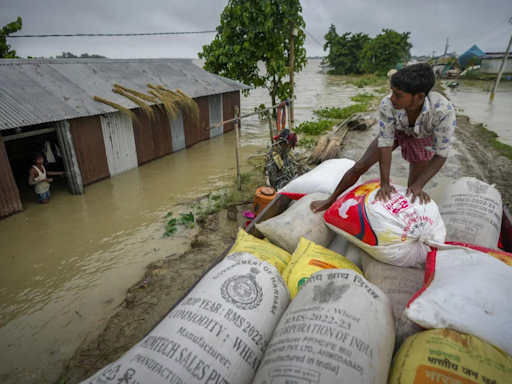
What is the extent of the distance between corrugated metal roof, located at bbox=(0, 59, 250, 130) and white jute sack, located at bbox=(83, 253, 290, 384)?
5201 mm

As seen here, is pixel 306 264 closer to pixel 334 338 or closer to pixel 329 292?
pixel 329 292

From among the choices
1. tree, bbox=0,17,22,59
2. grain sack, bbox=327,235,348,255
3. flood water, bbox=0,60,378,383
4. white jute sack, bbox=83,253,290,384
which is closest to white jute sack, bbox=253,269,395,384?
A: white jute sack, bbox=83,253,290,384

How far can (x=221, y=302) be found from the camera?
5.15 ft

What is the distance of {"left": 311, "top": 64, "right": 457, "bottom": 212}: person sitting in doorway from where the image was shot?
6.57 feet

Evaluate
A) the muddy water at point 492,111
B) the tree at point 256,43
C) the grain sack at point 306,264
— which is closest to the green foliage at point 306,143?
the tree at point 256,43

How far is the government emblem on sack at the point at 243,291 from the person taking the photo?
1599mm

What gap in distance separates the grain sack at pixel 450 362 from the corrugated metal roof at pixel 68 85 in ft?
20.2

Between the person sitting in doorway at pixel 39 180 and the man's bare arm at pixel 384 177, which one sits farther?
the person sitting in doorway at pixel 39 180

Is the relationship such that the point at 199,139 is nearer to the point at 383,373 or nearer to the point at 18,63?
the point at 18,63

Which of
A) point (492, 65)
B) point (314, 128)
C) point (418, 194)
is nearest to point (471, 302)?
point (418, 194)

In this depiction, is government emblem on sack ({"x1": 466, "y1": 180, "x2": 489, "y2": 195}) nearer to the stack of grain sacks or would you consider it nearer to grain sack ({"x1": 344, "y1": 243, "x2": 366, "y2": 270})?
the stack of grain sacks

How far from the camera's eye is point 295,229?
2594 mm

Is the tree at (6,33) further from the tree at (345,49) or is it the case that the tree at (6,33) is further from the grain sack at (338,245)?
the tree at (345,49)

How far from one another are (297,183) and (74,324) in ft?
9.92
